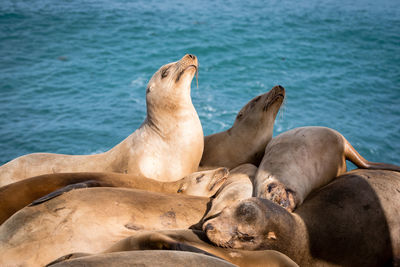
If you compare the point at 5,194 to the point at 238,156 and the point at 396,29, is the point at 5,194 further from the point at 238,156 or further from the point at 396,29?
the point at 396,29

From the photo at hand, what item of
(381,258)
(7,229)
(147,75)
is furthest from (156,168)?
(147,75)

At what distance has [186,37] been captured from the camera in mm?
12961

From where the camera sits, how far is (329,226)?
2.51m

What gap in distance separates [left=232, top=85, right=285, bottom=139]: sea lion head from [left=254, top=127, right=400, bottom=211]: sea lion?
0.42 m

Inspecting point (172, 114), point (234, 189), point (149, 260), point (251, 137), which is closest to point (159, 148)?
point (172, 114)

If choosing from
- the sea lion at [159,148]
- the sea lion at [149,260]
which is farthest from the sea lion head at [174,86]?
the sea lion at [149,260]

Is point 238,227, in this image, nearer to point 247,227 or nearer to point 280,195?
point 247,227

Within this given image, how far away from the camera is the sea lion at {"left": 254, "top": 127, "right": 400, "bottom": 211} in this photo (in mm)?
2787

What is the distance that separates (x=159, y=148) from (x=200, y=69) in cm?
766

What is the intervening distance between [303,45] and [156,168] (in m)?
10.1

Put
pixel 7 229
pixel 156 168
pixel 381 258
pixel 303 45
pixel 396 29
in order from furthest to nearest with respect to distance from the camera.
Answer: pixel 396 29 < pixel 303 45 < pixel 156 168 < pixel 381 258 < pixel 7 229

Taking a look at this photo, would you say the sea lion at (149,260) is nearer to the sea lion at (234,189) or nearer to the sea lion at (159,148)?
the sea lion at (234,189)

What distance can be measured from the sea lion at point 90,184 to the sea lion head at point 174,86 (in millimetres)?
862

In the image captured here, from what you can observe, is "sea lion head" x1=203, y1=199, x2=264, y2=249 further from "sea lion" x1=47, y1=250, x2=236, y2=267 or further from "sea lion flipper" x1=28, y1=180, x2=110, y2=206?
"sea lion flipper" x1=28, y1=180, x2=110, y2=206
